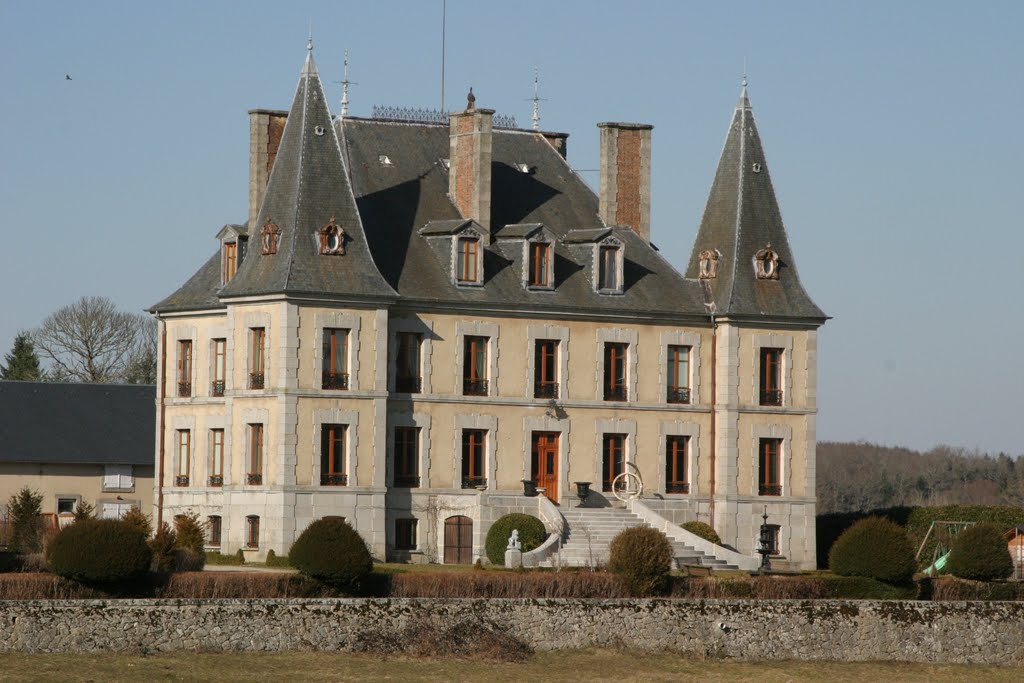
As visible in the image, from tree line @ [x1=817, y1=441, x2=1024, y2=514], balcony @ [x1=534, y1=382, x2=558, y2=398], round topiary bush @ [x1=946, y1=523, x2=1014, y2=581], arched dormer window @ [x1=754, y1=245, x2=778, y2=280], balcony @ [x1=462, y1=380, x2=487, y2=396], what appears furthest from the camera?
tree line @ [x1=817, y1=441, x2=1024, y2=514]

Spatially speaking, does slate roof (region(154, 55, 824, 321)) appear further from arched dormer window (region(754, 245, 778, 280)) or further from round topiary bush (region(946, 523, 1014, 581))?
round topiary bush (region(946, 523, 1014, 581))

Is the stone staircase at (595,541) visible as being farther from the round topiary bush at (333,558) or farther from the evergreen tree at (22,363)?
the evergreen tree at (22,363)

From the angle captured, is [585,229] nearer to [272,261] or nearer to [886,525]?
[272,261]

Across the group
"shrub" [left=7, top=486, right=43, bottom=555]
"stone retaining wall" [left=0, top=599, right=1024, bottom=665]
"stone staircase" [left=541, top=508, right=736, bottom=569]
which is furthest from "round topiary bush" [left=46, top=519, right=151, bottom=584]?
"stone staircase" [left=541, top=508, right=736, bottom=569]

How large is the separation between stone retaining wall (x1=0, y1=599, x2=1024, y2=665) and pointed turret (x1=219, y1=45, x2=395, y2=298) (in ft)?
42.7

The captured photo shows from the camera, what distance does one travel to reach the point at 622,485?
2007 inches

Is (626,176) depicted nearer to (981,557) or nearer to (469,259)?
(469,259)

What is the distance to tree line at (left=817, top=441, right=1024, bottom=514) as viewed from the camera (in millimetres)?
99750

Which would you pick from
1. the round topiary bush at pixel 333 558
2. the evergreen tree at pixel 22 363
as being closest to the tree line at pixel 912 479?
the evergreen tree at pixel 22 363

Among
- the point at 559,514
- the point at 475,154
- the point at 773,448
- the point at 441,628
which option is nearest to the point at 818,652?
the point at 441,628

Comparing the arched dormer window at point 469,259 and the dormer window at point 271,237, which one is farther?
the arched dormer window at point 469,259

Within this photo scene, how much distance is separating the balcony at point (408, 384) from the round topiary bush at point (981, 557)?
12.8m

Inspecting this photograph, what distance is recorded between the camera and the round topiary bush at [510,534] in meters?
46.7

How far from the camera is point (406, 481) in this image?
48750mm
